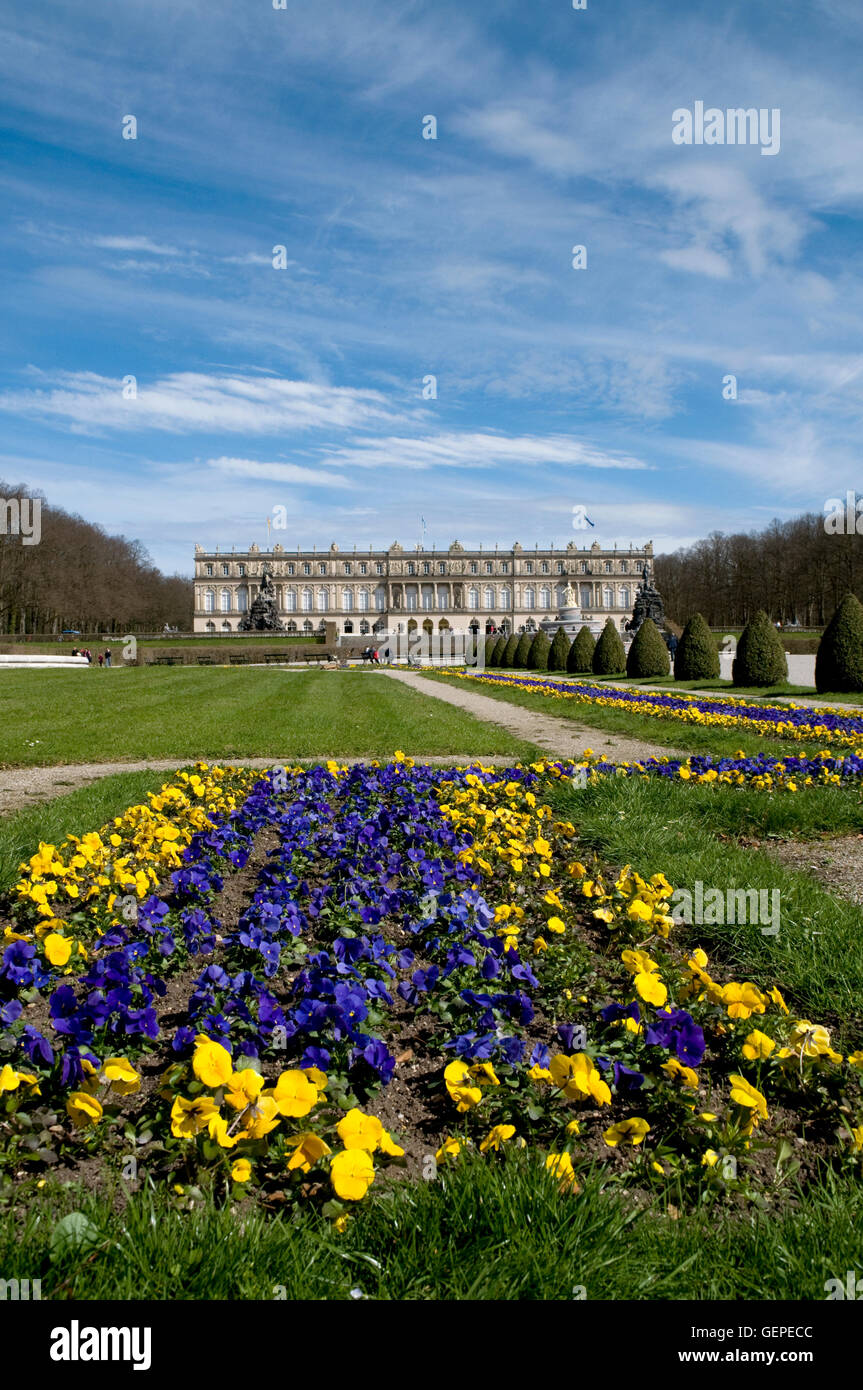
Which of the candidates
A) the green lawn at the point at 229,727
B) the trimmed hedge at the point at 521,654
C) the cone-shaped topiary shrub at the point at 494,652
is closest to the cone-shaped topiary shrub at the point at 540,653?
the trimmed hedge at the point at 521,654

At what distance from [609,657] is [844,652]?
41.7ft

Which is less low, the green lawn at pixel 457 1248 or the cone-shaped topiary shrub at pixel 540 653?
the cone-shaped topiary shrub at pixel 540 653

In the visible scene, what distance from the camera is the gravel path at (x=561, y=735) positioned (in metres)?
9.37

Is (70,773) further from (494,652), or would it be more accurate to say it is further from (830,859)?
(494,652)

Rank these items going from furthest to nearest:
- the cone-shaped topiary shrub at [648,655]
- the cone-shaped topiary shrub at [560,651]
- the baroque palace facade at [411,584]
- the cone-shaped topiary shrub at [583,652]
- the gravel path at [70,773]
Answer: the baroque palace facade at [411,584]
the cone-shaped topiary shrub at [560,651]
the cone-shaped topiary shrub at [583,652]
the cone-shaped topiary shrub at [648,655]
the gravel path at [70,773]

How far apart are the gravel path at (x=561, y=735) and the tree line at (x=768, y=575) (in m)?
Answer: 44.8

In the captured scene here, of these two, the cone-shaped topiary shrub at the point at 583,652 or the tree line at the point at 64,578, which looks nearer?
the cone-shaped topiary shrub at the point at 583,652

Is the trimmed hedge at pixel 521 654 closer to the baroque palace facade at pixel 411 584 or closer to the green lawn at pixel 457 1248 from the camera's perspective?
the green lawn at pixel 457 1248

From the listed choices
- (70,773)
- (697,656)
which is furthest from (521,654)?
(70,773)

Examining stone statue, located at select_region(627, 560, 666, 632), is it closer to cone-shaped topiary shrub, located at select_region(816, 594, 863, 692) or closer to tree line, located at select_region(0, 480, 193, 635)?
cone-shaped topiary shrub, located at select_region(816, 594, 863, 692)

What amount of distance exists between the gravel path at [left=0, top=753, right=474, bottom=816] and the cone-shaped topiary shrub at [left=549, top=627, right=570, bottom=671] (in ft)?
83.2

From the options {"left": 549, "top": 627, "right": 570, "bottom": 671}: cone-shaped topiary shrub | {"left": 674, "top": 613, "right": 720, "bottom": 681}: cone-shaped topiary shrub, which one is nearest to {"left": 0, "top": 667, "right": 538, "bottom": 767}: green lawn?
{"left": 674, "top": 613, "right": 720, "bottom": 681}: cone-shaped topiary shrub
